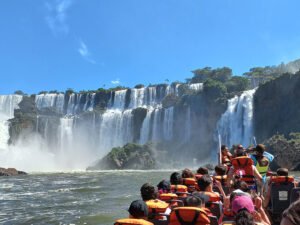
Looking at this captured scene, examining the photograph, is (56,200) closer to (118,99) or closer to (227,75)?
(118,99)

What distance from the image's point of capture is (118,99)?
7125 centimetres

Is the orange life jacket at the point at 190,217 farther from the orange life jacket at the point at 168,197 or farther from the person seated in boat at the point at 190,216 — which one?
the orange life jacket at the point at 168,197

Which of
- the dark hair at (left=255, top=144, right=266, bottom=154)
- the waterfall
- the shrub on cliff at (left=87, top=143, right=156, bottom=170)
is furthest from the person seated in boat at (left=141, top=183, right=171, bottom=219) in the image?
the waterfall

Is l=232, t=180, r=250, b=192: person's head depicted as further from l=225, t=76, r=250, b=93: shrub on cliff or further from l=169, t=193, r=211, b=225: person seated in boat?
l=225, t=76, r=250, b=93: shrub on cliff

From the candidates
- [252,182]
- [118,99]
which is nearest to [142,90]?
[118,99]

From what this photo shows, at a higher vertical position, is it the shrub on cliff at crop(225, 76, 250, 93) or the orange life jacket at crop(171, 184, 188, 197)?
the shrub on cliff at crop(225, 76, 250, 93)

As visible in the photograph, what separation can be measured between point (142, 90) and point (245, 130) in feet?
96.4

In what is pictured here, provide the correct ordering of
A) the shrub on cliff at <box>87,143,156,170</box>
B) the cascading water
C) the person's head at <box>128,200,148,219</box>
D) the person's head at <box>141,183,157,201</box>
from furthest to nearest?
the cascading water, the shrub on cliff at <box>87,143,156,170</box>, the person's head at <box>141,183,157,201</box>, the person's head at <box>128,200,148,219</box>

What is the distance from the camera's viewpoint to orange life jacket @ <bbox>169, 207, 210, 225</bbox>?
3.68m

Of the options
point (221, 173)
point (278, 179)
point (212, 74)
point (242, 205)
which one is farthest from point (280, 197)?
point (212, 74)

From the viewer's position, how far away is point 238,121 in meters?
46.8

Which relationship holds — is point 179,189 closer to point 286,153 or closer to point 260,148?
point 260,148

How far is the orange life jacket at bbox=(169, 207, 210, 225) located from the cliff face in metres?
44.4

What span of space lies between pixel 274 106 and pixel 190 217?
152 ft
